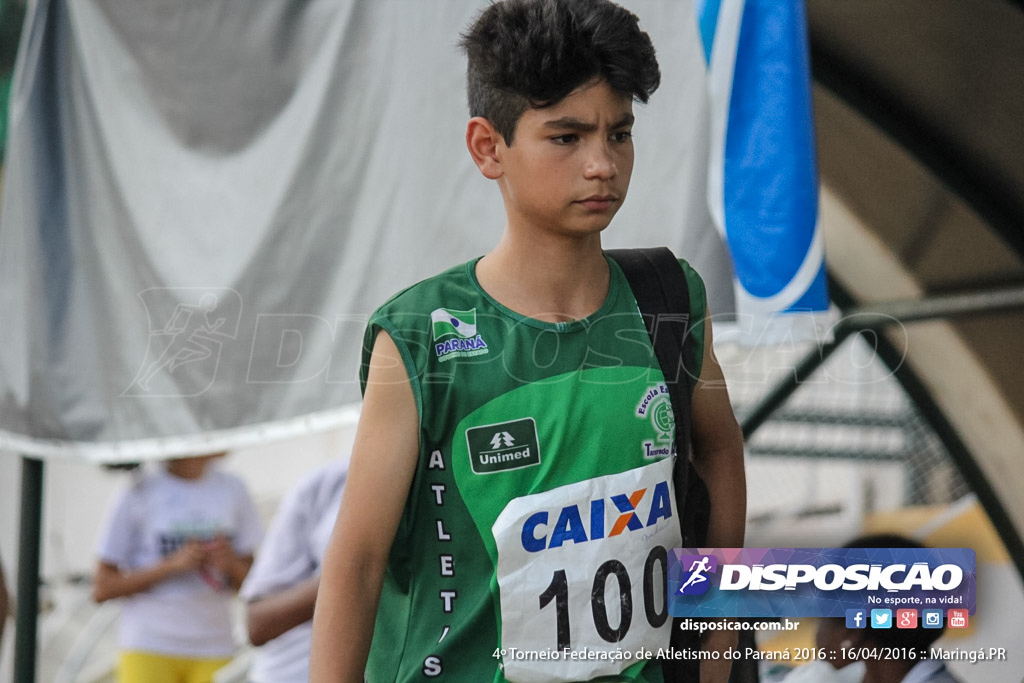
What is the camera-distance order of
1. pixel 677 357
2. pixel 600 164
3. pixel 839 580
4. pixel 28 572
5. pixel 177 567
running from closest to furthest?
1. pixel 600 164
2. pixel 677 357
3. pixel 839 580
4. pixel 28 572
5. pixel 177 567

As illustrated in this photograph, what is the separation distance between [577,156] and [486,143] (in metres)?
0.14

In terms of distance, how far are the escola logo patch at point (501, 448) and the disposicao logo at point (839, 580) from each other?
12.7 inches

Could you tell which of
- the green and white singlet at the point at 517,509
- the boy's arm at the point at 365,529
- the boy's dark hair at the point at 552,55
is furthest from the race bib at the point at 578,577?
the boy's dark hair at the point at 552,55

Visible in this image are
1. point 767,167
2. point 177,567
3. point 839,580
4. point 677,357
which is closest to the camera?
point 677,357

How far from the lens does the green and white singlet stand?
1.40 m

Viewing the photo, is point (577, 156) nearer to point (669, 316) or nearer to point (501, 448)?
point (669, 316)

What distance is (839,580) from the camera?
1614 mm

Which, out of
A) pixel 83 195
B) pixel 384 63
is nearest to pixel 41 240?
pixel 83 195

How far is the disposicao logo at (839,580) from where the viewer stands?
1.58 m

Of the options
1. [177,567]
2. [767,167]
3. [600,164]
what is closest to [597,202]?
[600,164]

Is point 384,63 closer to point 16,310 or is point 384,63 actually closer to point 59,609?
point 16,310

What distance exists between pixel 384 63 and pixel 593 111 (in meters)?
1.01

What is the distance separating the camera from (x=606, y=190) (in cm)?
138

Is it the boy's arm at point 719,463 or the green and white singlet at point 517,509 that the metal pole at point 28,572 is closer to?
the green and white singlet at point 517,509
